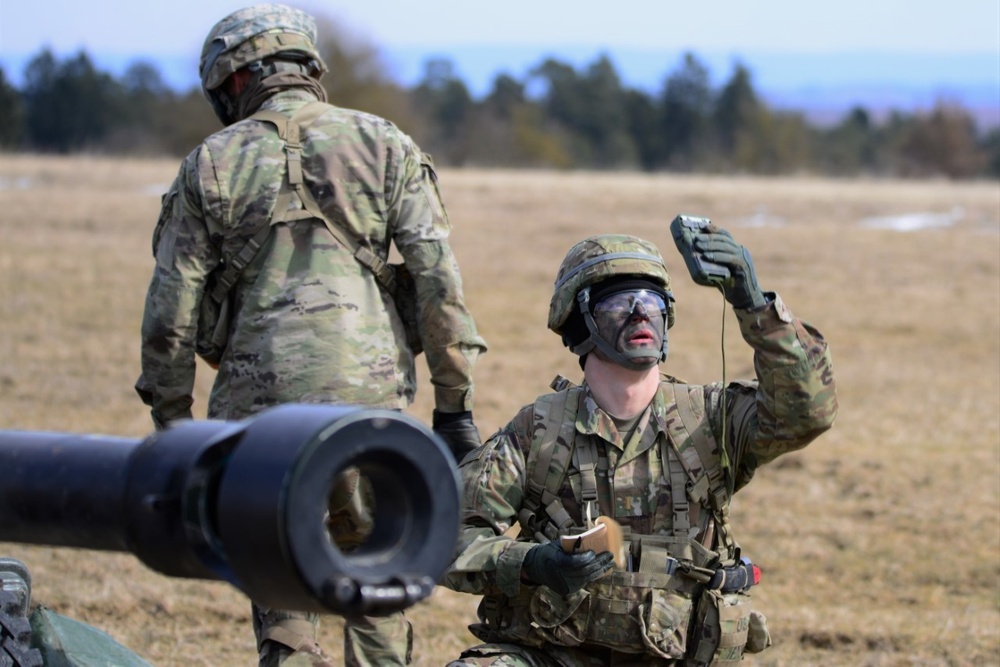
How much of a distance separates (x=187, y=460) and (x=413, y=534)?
0.94ft

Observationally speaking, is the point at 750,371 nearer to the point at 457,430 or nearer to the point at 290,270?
the point at 457,430

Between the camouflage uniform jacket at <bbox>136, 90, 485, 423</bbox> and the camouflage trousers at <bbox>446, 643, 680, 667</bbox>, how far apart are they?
974 mm

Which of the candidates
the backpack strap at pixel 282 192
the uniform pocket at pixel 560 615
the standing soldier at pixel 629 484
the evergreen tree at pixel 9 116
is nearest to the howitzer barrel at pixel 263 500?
the standing soldier at pixel 629 484

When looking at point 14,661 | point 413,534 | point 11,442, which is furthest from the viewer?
point 14,661

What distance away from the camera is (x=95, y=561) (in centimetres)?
732

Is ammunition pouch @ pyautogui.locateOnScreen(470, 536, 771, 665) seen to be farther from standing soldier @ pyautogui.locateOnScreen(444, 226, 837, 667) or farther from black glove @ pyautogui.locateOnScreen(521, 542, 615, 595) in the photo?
black glove @ pyautogui.locateOnScreen(521, 542, 615, 595)

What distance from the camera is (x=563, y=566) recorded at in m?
3.90

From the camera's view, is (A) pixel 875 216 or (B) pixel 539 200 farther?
(B) pixel 539 200

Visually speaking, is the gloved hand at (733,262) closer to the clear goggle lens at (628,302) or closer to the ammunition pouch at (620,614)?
the clear goggle lens at (628,302)

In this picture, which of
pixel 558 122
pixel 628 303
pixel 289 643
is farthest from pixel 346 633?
pixel 558 122

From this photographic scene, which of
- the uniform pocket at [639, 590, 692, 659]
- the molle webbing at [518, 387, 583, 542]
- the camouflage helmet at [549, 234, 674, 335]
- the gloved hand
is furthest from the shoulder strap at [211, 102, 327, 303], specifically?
the uniform pocket at [639, 590, 692, 659]

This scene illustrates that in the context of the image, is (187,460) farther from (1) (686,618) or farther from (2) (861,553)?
(2) (861,553)

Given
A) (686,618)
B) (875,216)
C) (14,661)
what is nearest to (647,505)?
(686,618)

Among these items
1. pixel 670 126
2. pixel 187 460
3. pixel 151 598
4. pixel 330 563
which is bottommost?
pixel 151 598
